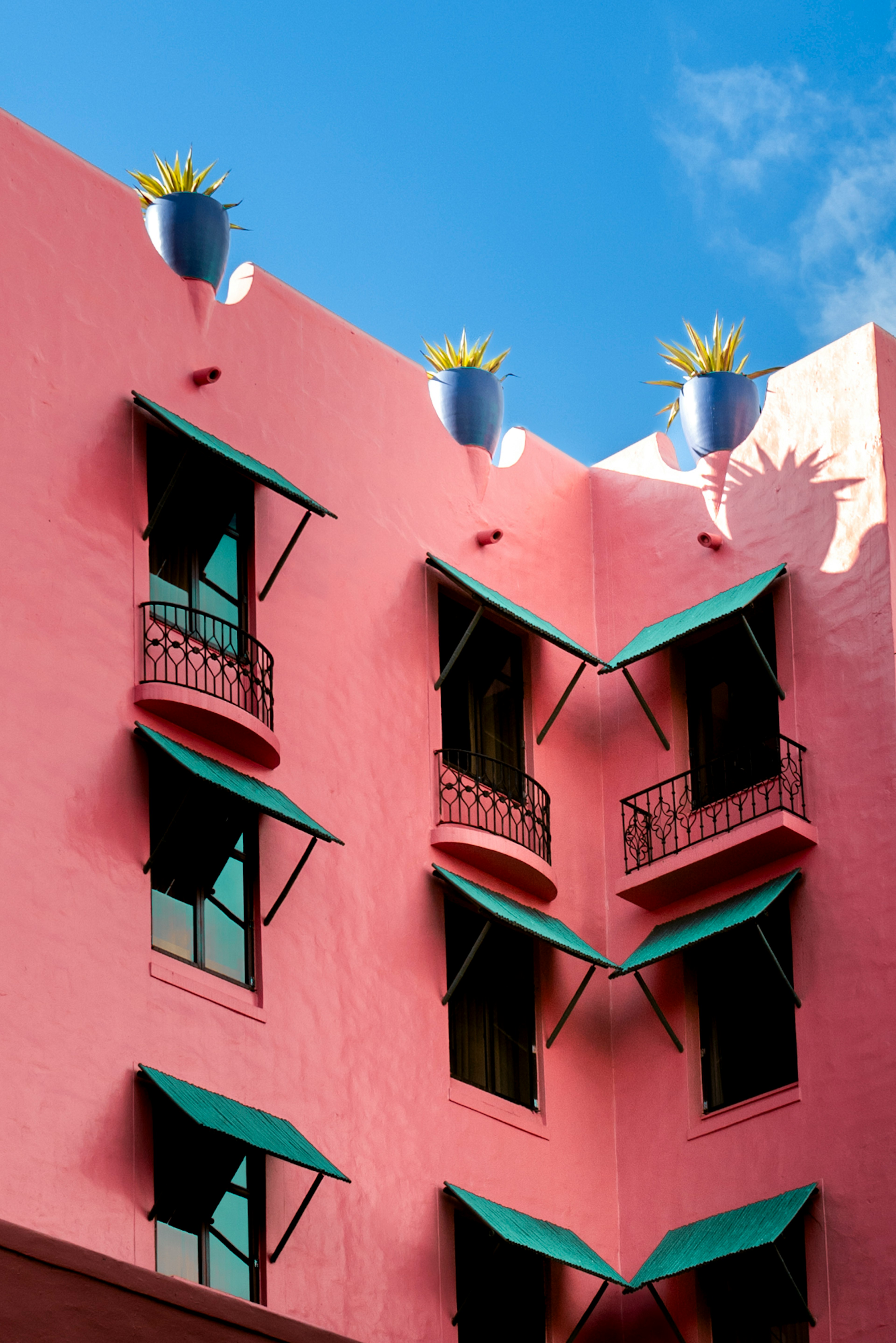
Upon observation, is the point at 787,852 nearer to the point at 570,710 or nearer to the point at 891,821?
the point at 891,821

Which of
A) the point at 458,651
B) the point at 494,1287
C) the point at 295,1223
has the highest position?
the point at 458,651

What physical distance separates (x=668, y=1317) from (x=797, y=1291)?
1.47 meters

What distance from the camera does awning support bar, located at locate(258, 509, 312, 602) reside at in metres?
19.7

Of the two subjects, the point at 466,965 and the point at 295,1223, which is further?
the point at 466,965

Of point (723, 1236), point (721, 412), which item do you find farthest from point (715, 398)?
point (723, 1236)

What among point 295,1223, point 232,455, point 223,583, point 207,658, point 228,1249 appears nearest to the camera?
point 228,1249

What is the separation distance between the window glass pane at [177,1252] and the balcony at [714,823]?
706 centimetres

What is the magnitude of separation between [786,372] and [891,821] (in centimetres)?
570

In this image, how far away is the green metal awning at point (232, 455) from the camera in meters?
19.0

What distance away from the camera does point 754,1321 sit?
19688 millimetres

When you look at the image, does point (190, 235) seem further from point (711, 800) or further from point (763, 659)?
point (711, 800)

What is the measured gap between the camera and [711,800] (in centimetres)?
2219

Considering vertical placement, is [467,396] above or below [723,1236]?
above

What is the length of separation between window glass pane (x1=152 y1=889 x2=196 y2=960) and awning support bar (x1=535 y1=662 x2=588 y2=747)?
5692 mm
